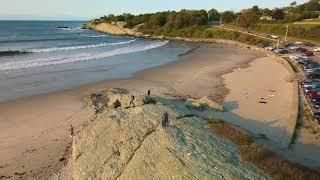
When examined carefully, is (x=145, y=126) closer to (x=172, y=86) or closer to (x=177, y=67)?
(x=172, y=86)

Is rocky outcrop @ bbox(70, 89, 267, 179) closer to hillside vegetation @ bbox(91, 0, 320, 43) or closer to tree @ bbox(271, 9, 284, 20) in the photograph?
hillside vegetation @ bbox(91, 0, 320, 43)

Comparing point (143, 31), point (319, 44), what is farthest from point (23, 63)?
point (143, 31)

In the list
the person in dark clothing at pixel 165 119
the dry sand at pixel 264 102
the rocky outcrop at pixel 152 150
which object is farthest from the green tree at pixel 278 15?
the person in dark clothing at pixel 165 119

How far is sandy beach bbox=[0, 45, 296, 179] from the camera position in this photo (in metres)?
17.5

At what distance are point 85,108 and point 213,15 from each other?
427 ft

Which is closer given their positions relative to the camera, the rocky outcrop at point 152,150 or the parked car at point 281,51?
the rocky outcrop at point 152,150

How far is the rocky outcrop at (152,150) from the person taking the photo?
8.73 m

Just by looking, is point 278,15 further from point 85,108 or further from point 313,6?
point 85,108

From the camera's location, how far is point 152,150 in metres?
9.58

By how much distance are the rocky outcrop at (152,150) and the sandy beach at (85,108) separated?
17.9 ft

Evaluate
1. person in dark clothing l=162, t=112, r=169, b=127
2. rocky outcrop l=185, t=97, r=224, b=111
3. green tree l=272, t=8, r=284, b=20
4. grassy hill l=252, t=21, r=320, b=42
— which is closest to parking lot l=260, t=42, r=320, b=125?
rocky outcrop l=185, t=97, r=224, b=111

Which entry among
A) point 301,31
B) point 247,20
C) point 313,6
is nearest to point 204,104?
point 301,31

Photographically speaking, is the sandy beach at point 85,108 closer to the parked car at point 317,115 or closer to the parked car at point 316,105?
the parked car at point 317,115

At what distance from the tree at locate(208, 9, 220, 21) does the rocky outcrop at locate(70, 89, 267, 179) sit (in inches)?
5411
